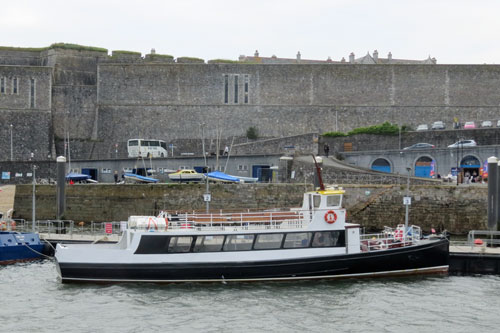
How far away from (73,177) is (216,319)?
26663 millimetres

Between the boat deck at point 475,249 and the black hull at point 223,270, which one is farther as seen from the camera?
the boat deck at point 475,249

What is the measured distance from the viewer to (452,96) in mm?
60219

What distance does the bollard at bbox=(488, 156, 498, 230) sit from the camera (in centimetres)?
3103

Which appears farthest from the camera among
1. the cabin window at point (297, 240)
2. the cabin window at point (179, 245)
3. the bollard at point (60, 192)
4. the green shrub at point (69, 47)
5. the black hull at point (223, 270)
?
the green shrub at point (69, 47)

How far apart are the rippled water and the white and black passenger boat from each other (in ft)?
1.25

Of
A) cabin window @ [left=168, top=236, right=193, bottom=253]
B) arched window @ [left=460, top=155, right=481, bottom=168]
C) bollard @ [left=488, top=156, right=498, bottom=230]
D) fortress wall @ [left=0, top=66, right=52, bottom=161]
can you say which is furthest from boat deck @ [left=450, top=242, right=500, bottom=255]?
fortress wall @ [left=0, top=66, right=52, bottom=161]

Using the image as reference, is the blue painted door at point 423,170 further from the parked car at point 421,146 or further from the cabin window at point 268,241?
the cabin window at point 268,241

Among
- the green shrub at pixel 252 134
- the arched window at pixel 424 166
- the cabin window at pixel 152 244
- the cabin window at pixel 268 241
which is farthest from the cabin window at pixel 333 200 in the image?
the green shrub at pixel 252 134

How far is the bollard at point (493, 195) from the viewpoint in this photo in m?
31.0

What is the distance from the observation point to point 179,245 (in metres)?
26.3

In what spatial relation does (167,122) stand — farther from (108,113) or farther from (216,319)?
(216,319)

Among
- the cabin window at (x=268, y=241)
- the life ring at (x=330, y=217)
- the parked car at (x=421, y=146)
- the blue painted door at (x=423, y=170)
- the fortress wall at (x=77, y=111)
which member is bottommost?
the cabin window at (x=268, y=241)

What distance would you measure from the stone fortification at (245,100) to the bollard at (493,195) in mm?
29264

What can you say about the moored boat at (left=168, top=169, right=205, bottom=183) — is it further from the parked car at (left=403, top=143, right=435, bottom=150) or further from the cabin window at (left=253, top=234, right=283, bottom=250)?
the cabin window at (left=253, top=234, right=283, bottom=250)
